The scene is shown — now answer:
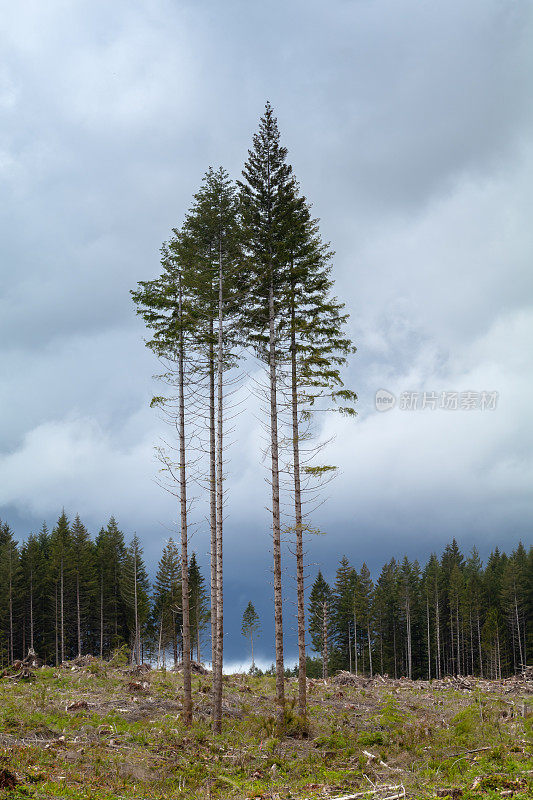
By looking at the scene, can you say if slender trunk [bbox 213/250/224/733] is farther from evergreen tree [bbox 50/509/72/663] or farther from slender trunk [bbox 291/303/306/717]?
evergreen tree [bbox 50/509/72/663]

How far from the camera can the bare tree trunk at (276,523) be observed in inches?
739

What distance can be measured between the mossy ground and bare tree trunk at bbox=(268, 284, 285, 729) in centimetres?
100

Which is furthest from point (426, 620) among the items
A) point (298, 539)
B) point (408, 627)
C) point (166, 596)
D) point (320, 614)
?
point (298, 539)

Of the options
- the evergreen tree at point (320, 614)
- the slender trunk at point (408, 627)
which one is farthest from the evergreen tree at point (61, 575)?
the slender trunk at point (408, 627)

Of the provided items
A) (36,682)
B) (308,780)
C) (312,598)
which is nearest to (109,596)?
(312,598)

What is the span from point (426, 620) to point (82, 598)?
44.6 metres

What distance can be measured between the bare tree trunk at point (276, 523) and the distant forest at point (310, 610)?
36.6 m

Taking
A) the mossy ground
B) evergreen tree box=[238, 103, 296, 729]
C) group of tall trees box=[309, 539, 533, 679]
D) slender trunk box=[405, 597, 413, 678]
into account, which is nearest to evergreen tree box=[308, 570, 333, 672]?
group of tall trees box=[309, 539, 533, 679]

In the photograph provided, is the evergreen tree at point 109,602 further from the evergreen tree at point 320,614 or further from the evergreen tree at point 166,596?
the evergreen tree at point 320,614

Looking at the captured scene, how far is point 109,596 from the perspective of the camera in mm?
57531

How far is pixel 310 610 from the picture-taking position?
Result: 63.4 meters

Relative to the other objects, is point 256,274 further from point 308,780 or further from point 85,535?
point 85,535

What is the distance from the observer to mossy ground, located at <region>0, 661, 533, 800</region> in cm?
1142

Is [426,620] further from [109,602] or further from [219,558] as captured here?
[219,558]
